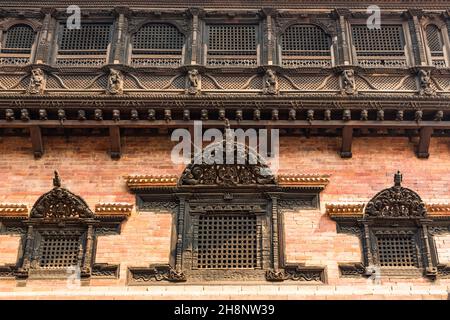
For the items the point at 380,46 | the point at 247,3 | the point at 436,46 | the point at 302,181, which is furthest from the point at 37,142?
the point at 436,46

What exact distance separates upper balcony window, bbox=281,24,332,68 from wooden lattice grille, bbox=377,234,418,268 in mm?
4190

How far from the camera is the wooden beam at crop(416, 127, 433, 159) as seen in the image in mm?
13508

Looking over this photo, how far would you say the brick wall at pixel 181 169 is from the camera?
12.1 metres

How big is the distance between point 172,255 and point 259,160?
2728 millimetres

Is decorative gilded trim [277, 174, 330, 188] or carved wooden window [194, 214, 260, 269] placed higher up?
decorative gilded trim [277, 174, 330, 188]

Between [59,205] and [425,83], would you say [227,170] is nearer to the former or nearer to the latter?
[59,205]

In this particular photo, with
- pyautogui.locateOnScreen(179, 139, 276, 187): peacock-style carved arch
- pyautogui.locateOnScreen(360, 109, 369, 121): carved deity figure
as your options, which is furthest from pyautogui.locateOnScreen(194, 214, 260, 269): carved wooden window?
pyautogui.locateOnScreen(360, 109, 369, 121): carved deity figure

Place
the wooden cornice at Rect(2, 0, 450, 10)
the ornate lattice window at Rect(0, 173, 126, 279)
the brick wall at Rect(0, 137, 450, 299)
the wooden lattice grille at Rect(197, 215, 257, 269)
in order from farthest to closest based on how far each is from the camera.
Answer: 1. the wooden cornice at Rect(2, 0, 450, 10)
2. the wooden lattice grille at Rect(197, 215, 257, 269)
3. the ornate lattice window at Rect(0, 173, 126, 279)
4. the brick wall at Rect(0, 137, 450, 299)

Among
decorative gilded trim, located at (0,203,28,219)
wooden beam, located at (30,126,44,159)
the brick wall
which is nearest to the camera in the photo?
the brick wall

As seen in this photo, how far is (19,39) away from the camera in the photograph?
14.6 meters

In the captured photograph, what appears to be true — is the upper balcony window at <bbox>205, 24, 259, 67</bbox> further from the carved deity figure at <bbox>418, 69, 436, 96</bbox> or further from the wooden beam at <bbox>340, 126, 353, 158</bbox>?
the carved deity figure at <bbox>418, 69, 436, 96</bbox>

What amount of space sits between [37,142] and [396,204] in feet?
25.4

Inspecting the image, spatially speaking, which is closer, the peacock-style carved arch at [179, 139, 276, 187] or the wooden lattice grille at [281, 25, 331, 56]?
the peacock-style carved arch at [179, 139, 276, 187]
